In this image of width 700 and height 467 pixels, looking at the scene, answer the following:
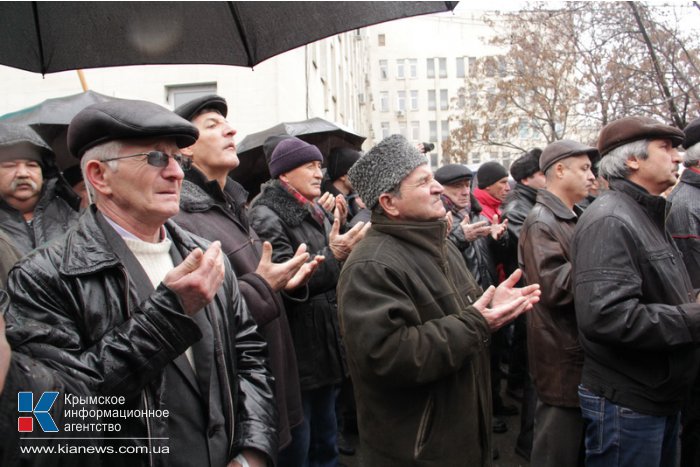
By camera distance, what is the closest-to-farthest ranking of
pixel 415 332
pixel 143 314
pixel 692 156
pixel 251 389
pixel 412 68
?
1. pixel 143 314
2. pixel 251 389
3. pixel 415 332
4. pixel 692 156
5. pixel 412 68

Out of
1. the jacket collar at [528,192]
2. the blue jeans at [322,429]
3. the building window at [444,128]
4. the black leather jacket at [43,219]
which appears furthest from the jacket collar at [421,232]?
the building window at [444,128]

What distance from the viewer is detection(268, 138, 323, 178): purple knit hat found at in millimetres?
3744

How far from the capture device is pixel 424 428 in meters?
2.36

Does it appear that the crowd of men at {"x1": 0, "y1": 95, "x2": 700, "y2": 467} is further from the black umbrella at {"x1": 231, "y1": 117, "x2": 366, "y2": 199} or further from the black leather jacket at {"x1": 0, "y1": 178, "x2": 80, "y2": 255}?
the black umbrella at {"x1": 231, "y1": 117, "x2": 366, "y2": 199}

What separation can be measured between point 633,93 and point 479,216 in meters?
5.72

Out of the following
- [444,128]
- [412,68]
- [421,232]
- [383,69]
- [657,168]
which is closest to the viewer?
[421,232]

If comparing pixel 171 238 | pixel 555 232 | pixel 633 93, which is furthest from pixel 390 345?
pixel 633 93

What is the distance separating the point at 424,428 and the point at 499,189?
15.5 ft

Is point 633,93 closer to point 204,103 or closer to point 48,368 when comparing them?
point 204,103

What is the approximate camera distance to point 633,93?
9867 millimetres

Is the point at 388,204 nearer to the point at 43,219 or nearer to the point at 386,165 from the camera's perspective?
the point at 386,165

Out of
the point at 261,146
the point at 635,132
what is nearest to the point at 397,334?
the point at 635,132

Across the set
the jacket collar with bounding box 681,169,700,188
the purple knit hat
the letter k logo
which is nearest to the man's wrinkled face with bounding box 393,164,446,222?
the purple knit hat

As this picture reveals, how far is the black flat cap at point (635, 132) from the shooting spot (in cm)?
305
